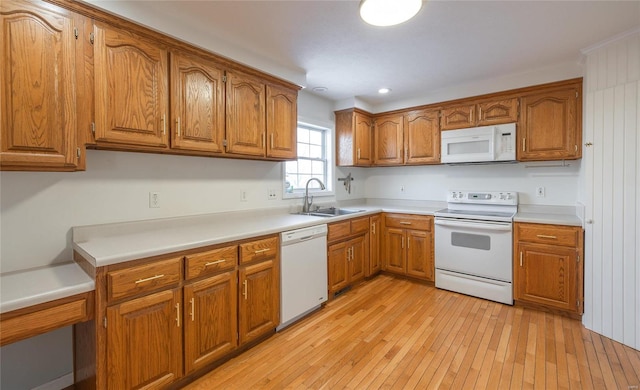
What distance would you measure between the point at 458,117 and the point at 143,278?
341 cm

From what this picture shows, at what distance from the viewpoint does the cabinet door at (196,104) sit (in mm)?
2012

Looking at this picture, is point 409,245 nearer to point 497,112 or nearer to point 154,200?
point 497,112

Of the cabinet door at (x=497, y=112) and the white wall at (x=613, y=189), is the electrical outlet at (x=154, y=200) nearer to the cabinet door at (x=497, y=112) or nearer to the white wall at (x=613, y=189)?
the cabinet door at (x=497, y=112)

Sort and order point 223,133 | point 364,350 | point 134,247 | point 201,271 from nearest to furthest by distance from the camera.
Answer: point 134,247
point 201,271
point 364,350
point 223,133

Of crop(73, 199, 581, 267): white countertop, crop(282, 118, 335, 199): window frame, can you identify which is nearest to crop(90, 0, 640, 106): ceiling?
crop(282, 118, 335, 199): window frame

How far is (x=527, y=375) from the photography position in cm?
184

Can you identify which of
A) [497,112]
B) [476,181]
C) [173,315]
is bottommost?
[173,315]

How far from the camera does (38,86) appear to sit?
4.80 ft

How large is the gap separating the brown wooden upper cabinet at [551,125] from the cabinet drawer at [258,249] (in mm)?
2665

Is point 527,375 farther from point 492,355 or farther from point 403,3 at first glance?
point 403,3

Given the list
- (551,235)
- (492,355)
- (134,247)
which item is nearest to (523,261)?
(551,235)

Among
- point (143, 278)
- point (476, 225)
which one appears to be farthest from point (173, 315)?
point (476, 225)

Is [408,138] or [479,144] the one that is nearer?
[479,144]

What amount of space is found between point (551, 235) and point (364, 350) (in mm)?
1980
